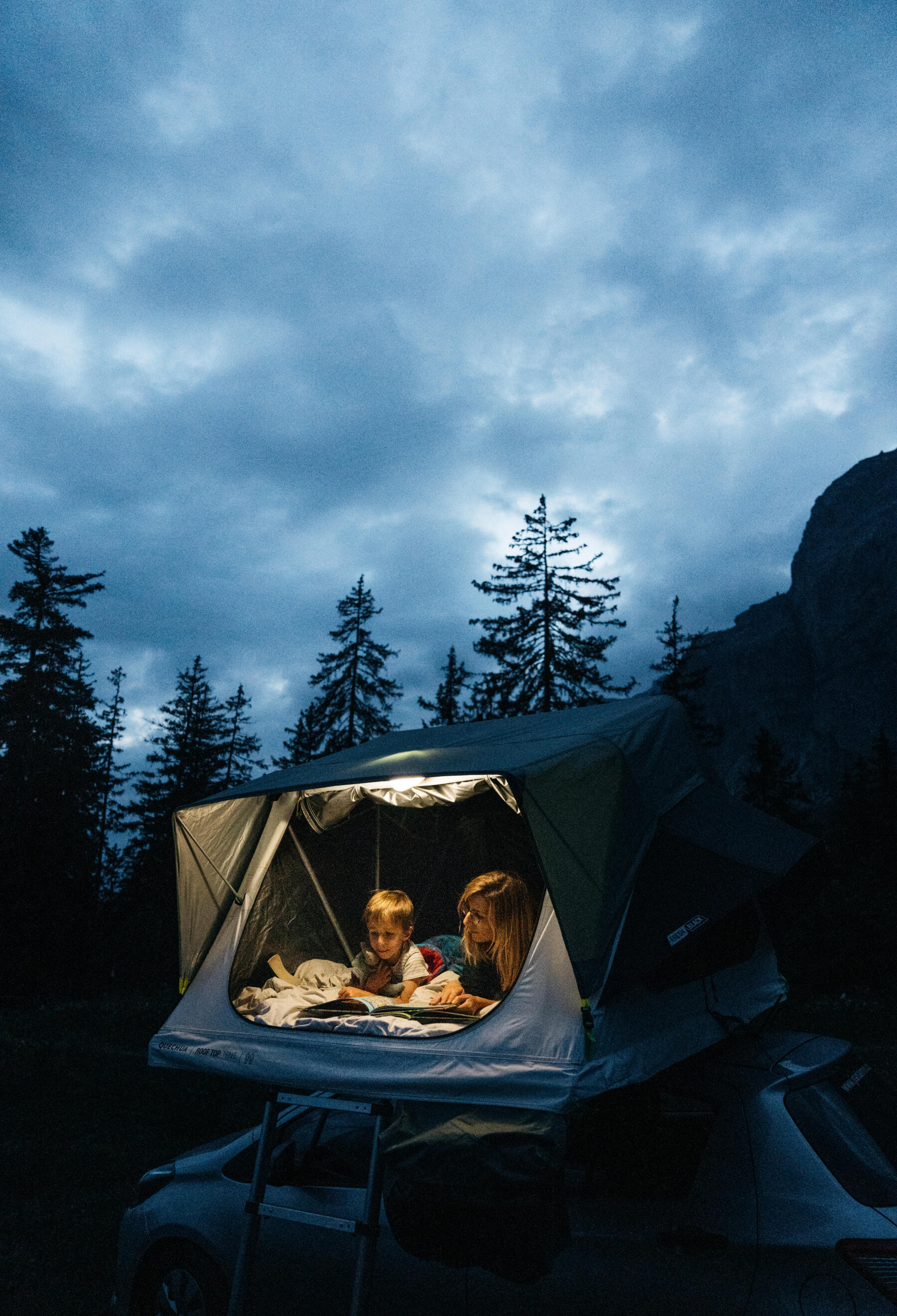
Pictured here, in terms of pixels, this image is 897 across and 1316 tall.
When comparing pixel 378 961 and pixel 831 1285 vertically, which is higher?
pixel 378 961

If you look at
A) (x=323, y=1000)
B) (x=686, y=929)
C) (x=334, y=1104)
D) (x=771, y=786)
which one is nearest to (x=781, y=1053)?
Result: (x=686, y=929)

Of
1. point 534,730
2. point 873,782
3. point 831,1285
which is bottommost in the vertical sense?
point 831,1285

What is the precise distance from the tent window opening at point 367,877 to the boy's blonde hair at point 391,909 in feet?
0.53

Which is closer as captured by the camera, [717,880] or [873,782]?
[717,880]

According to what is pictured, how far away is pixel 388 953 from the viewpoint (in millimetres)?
5199

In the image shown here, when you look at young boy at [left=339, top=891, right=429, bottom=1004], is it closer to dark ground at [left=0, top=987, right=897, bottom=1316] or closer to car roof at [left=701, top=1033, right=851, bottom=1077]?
car roof at [left=701, top=1033, right=851, bottom=1077]

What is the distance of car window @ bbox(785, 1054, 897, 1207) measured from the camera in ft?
9.15

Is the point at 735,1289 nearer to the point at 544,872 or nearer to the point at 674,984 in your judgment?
the point at 674,984

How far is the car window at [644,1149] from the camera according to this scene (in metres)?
3.00

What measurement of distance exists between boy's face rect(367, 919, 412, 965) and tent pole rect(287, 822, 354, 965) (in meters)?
0.30

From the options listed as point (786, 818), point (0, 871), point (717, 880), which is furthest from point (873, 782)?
point (717, 880)

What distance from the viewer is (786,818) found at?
77.8 feet

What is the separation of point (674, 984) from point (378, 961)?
2.11 metres

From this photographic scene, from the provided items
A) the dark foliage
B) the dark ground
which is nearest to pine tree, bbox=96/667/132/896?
the dark foliage
